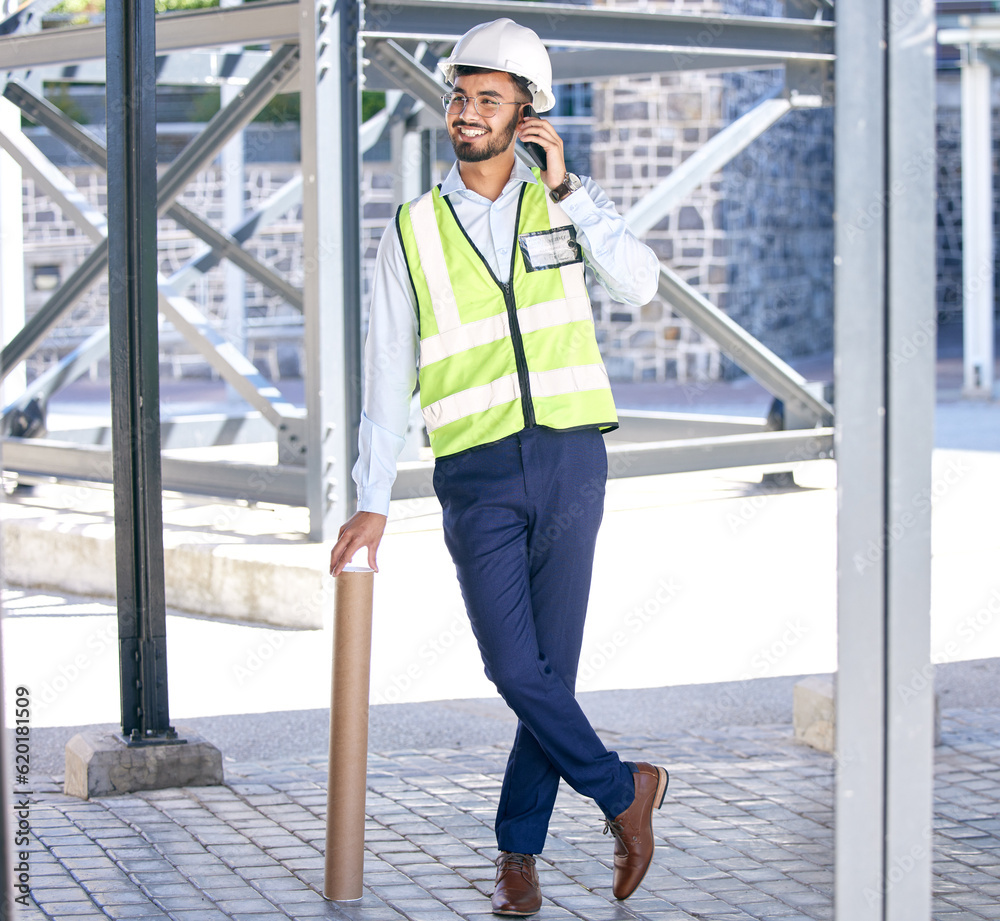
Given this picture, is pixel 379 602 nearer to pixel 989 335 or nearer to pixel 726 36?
pixel 726 36

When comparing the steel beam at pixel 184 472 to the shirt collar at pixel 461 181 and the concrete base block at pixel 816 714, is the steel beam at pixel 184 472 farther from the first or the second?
the shirt collar at pixel 461 181

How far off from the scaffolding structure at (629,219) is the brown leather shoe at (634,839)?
129 cm

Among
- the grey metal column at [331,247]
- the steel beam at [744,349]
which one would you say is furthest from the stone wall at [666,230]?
the grey metal column at [331,247]

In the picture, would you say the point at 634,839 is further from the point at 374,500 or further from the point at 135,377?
the point at 135,377

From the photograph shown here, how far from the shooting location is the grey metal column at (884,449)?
2057mm

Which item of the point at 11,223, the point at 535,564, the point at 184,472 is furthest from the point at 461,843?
the point at 11,223

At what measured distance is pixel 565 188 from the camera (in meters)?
3.19

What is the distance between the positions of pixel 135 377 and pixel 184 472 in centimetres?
384

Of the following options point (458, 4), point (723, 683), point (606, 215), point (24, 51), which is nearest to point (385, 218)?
point (24, 51)

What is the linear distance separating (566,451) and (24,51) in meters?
6.06

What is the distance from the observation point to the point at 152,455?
4.34 m

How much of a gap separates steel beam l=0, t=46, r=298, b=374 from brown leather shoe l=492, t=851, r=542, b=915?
436cm

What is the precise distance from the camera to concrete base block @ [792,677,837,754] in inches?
185

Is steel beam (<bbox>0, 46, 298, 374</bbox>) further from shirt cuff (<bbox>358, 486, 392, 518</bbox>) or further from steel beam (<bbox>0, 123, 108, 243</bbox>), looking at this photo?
shirt cuff (<bbox>358, 486, 392, 518</bbox>)
